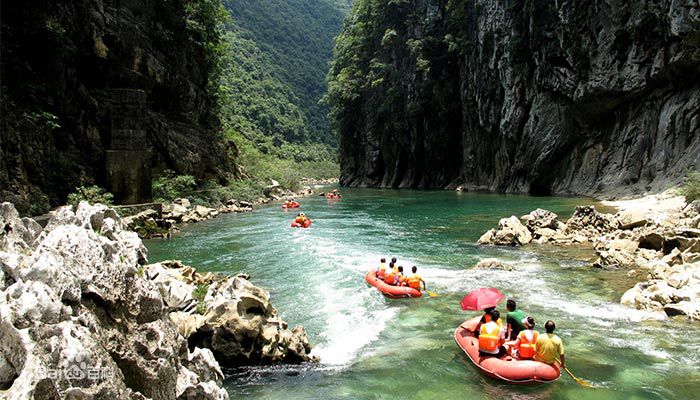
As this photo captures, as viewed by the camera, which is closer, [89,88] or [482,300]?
[482,300]

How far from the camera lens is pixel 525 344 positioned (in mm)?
7453

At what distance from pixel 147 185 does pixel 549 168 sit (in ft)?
107

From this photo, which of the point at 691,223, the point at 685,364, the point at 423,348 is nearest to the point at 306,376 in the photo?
the point at 423,348

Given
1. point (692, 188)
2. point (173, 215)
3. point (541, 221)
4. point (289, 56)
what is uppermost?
point (289, 56)

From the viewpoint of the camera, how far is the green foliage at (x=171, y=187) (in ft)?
88.4

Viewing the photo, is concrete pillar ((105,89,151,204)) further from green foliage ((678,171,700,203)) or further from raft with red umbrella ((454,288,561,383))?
green foliage ((678,171,700,203))

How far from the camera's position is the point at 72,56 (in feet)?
74.9

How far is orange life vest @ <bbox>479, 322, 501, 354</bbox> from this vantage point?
296 inches

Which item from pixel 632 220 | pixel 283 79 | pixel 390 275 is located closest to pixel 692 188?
pixel 632 220

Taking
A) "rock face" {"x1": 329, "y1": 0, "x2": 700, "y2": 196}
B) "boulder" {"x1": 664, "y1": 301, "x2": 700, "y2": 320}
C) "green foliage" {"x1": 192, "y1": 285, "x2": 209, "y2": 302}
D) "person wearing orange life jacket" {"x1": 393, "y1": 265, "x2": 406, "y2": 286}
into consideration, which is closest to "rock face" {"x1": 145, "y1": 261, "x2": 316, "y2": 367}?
"green foliage" {"x1": 192, "y1": 285, "x2": 209, "y2": 302}

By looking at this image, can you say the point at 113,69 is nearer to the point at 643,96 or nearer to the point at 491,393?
the point at 491,393

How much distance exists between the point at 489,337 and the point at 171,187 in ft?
→ 80.1

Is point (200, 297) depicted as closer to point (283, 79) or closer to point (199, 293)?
point (199, 293)

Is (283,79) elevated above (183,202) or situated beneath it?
elevated above
